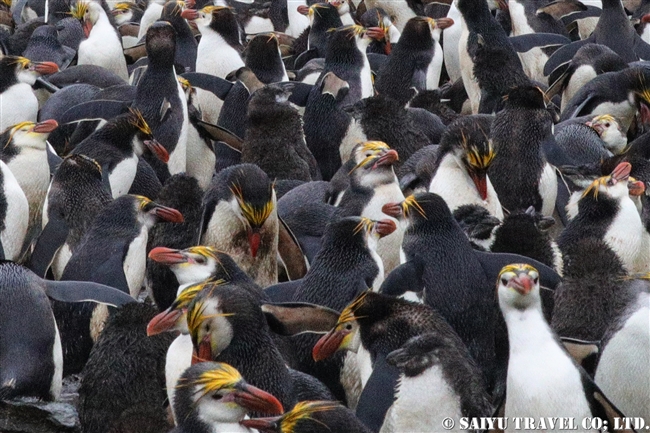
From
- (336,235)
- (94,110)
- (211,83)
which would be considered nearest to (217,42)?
(211,83)

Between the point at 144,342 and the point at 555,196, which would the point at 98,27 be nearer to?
the point at 555,196

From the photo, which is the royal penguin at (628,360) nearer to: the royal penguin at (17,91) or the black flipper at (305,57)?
the royal penguin at (17,91)

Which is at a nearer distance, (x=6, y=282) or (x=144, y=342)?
(x=144, y=342)

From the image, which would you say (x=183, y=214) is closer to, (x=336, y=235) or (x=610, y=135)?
(x=336, y=235)

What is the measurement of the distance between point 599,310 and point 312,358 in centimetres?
103

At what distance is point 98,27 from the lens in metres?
11.1

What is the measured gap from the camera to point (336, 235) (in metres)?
5.47

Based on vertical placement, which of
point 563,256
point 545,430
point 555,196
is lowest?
point 555,196

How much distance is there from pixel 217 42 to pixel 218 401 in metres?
6.27

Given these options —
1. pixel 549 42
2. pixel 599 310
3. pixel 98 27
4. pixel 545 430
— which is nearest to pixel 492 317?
pixel 599 310

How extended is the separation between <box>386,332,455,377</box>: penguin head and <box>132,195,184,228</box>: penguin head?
1960 millimetres

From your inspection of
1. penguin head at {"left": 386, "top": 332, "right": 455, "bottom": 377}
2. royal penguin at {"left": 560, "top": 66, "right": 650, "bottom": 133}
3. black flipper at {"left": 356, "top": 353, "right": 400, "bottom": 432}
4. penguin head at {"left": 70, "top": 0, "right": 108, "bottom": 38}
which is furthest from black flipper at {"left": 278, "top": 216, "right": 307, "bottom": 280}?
penguin head at {"left": 70, "top": 0, "right": 108, "bottom": 38}

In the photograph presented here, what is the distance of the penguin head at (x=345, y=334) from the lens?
4.90m

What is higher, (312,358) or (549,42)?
(312,358)
